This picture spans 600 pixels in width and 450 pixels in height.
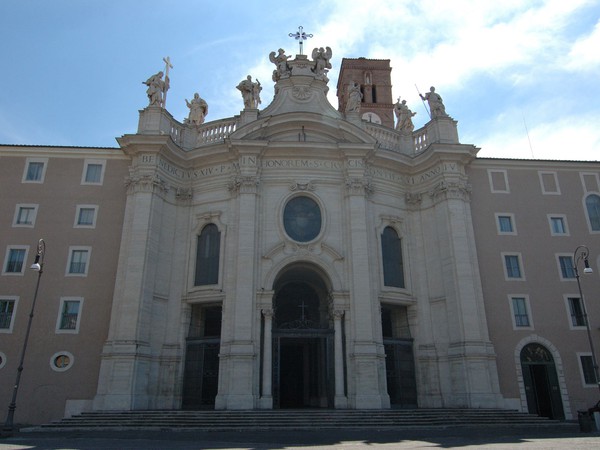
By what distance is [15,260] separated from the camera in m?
24.8

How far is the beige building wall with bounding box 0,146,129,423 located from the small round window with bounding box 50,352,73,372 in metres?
0.05

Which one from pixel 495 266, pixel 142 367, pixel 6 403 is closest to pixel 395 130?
pixel 495 266

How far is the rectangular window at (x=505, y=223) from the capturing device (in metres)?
27.3

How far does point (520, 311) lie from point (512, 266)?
2499 millimetres

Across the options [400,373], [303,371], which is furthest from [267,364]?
[400,373]

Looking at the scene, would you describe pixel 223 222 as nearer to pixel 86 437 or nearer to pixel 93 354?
pixel 93 354

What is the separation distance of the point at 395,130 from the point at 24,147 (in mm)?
21536

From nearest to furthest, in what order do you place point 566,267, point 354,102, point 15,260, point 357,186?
point 15,260, point 357,186, point 566,267, point 354,102

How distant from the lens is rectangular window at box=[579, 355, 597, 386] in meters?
24.5

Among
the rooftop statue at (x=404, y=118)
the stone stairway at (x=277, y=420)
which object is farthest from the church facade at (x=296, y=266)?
the stone stairway at (x=277, y=420)

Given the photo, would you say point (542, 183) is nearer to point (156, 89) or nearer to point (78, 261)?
point (156, 89)

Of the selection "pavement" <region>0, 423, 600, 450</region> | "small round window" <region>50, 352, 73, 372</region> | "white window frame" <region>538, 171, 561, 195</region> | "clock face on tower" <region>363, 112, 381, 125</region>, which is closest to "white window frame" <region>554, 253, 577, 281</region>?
"white window frame" <region>538, 171, 561, 195</region>

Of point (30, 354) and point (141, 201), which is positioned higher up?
point (141, 201)

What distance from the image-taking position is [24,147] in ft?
88.7
